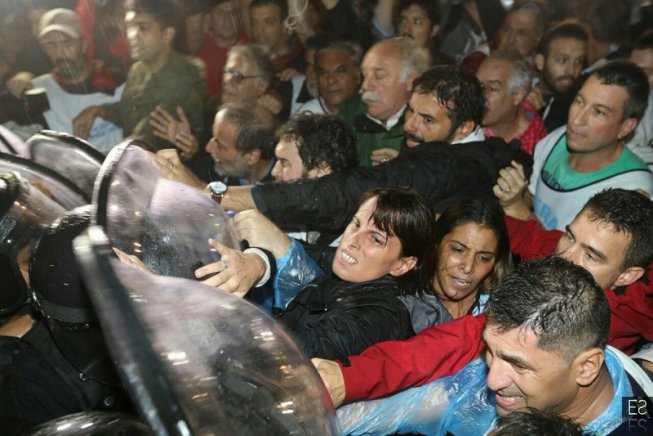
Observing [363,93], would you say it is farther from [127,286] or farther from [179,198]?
[127,286]

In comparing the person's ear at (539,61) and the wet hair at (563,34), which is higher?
the wet hair at (563,34)

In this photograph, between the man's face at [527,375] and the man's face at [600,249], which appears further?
the man's face at [600,249]

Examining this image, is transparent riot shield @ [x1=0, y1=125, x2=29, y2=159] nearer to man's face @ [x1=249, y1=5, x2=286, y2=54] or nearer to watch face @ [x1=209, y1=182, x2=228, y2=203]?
watch face @ [x1=209, y1=182, x2=228, y2=203]

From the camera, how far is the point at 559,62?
4395 mm

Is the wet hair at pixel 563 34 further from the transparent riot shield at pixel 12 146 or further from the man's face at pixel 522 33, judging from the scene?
the transparent riot shield at pixel 12 146

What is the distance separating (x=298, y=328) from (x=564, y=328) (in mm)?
731

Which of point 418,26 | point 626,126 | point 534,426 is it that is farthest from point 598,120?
point 534,426

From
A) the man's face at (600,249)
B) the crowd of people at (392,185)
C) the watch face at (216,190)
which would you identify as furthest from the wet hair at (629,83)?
the watch face at (216,190)

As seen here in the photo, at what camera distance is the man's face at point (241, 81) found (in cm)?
422

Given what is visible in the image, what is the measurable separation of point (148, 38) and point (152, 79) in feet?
0.84

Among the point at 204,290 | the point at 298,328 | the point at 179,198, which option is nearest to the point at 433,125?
the point at 298,328

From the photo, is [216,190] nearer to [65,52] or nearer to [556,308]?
[556,308]

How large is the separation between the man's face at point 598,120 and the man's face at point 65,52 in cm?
300

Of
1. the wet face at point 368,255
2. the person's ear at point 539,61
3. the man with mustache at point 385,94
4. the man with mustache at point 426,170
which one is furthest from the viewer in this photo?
the person's ear at point 539,61
